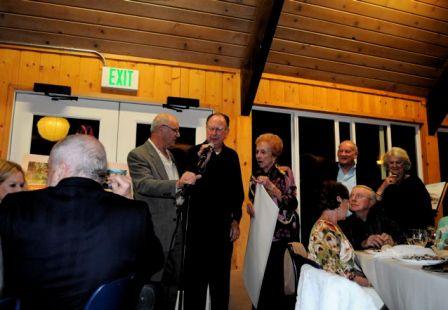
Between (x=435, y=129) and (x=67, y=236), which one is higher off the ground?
(x=435, y=129)

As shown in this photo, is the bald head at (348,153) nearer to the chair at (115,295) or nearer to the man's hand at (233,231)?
the man's hand at (233,231)

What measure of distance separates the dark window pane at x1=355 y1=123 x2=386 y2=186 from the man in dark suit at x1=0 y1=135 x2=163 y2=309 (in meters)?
4.06

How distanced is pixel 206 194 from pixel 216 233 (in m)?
0.28

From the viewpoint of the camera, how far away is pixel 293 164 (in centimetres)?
430

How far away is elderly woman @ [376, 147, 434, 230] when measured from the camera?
9.14 ft

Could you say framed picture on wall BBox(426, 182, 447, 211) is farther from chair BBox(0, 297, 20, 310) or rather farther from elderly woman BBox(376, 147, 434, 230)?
chair BBox(0, 297, 20, 310)

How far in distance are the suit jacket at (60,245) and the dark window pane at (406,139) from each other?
4.60 m

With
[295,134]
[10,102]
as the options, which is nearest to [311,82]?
[295,134]

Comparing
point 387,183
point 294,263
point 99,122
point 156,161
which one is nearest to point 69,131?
point 99,122

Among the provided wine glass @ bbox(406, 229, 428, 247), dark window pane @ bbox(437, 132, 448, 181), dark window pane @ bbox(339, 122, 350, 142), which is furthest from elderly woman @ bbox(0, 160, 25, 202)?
dark window pane @ bbox(437, 132, 448, 181)

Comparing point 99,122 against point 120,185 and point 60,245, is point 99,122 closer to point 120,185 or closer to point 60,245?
point 120,185

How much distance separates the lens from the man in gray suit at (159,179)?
7.14 feet

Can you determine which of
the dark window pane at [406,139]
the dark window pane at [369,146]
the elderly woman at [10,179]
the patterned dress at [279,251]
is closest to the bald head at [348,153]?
the patterned dress at [279,251]

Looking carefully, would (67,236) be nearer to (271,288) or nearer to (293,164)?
(271,288)
